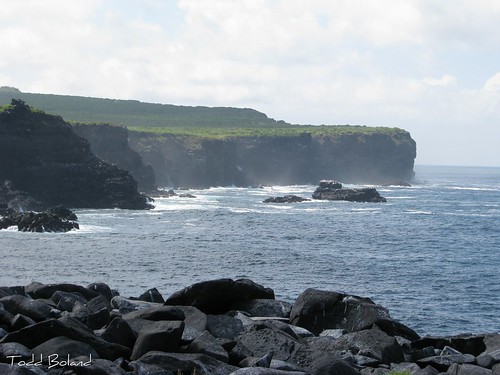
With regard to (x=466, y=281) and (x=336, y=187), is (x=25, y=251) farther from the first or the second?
(x=336, y=187)

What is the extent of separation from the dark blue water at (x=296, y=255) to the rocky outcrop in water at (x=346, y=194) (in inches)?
1242

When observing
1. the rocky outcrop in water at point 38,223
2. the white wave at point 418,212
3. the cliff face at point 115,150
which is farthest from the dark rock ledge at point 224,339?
the cliff face at point 115,150

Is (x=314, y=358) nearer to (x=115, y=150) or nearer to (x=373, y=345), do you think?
(x=373, y=345)

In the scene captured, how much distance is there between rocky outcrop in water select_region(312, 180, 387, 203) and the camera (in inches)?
5610

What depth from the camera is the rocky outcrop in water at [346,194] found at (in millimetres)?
142500

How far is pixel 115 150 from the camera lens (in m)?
148

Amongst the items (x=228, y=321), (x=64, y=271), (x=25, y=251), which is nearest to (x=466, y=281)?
(x=64, y=271)

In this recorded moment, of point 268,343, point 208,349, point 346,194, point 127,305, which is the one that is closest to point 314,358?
point 268,343

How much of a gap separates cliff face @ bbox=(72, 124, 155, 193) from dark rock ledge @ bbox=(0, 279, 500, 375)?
12599 cm

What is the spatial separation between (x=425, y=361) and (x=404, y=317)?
23495 mm

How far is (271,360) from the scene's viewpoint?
44.6 feet

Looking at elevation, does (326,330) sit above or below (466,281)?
above

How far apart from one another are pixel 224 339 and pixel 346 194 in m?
134
